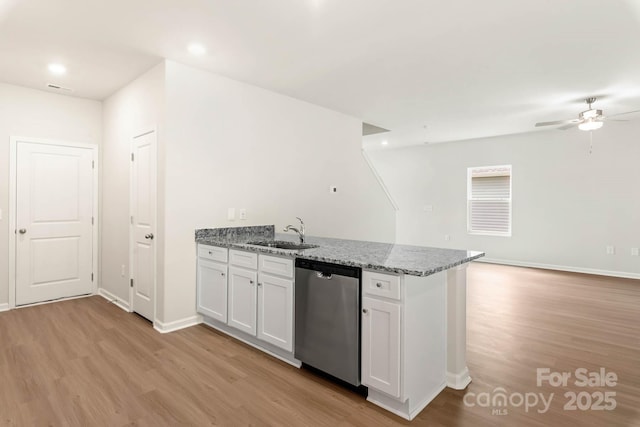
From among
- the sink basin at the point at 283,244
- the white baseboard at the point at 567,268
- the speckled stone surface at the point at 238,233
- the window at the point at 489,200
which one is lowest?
the white baseboard at the point at 567,268

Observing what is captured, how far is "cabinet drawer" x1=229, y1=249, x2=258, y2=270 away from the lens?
9.59 ft

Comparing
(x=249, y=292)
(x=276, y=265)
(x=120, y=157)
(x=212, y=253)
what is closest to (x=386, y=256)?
(x=276, y=265)

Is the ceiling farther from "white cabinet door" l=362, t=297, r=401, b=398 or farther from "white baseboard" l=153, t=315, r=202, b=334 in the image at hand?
"white baseboard" l=153, t=315, r=202, b=334

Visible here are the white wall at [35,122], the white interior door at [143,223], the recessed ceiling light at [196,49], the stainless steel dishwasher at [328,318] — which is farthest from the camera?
the white wall at [35,122]

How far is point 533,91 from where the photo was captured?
4352 mm

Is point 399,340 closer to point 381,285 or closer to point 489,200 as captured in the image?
point 381,285

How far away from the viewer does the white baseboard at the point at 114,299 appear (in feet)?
13.2

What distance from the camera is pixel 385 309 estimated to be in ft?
6.61

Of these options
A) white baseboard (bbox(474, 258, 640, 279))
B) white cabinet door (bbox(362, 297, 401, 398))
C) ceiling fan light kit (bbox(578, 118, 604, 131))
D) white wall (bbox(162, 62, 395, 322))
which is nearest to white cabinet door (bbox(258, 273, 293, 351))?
white cabinet door (bbox(362, 297, 401, 398))

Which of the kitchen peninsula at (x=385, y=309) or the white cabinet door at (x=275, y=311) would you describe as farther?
the white cabinet door at (x=275, y=311)

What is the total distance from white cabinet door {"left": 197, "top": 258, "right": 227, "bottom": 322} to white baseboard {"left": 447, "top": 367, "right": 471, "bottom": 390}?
1964 millimetres

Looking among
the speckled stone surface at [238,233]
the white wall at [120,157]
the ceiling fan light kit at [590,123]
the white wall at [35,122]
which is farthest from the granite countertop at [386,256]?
the ceiling fan light kit at [590,123]

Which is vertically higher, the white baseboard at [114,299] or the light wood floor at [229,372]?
the white baseboard at [114,299]

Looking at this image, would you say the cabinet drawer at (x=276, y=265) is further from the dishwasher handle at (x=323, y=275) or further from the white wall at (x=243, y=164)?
the white wall at (x=243, y=164)
